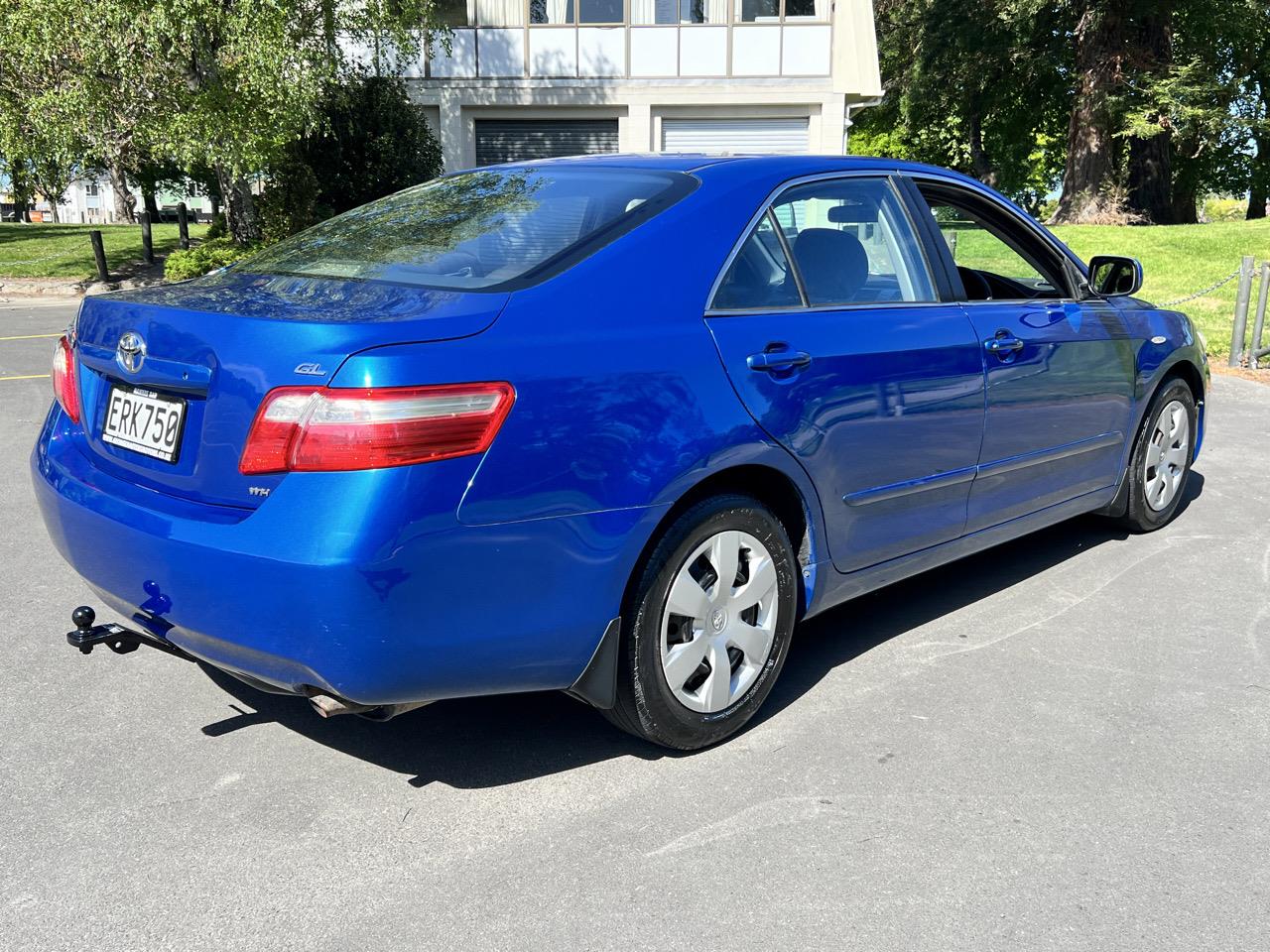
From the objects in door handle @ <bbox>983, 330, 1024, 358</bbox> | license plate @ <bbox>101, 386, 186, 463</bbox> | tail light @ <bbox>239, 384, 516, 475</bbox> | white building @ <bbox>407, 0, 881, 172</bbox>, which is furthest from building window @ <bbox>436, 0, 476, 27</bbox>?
tail light @ <bbox>239, 384, 516, 475</bbox>

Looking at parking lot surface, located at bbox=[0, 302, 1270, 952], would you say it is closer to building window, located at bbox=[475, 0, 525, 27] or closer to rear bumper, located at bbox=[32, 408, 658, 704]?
rear bumper, located at bbox=[32, 408, 658, 704]

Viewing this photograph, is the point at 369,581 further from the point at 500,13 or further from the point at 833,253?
the point at 500,13

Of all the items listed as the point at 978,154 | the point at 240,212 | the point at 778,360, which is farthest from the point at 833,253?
the point at 978,154

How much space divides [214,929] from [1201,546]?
15.6 feet

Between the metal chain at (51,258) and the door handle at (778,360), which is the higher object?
the door handle at (778,360)

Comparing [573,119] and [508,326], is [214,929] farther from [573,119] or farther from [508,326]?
[573,119]

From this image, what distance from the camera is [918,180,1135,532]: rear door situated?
14.0 feet

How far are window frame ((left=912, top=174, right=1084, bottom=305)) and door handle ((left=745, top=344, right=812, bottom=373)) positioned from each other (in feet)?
3.29

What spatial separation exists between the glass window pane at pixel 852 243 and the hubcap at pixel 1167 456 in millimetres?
2071

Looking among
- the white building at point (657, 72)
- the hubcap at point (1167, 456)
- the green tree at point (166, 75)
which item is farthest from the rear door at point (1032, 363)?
the white building at point (657, 72)

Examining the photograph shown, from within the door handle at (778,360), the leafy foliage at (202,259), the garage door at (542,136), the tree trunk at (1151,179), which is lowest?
the leafy foliage at (202,259)

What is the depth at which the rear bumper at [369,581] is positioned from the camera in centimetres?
260

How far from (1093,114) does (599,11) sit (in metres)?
11.9

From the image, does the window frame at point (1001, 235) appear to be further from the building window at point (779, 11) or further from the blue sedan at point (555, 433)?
the building window at point (779, 11)
